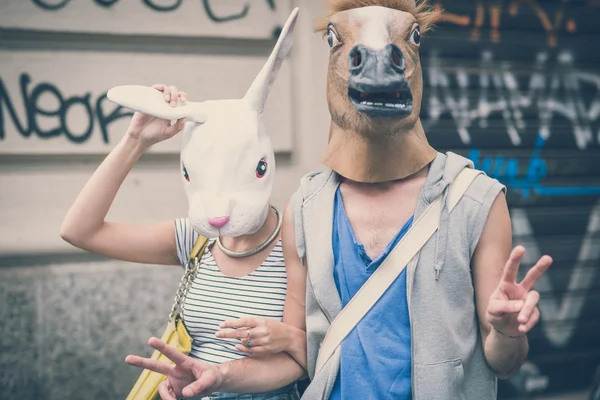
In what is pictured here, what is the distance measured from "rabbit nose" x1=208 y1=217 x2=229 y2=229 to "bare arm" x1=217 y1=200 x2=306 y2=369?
0.74 ft

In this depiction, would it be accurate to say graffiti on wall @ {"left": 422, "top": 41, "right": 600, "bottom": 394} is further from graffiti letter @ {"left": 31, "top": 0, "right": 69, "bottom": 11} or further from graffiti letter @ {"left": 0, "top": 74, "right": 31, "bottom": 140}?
graffiti letter @ {"left": 0, "top": 74, "right": 31, "bottom": 140}

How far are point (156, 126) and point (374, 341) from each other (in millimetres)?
1011

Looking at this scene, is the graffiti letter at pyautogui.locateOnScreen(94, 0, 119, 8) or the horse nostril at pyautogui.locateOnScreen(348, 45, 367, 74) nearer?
the horse nostril at pyautogui.locateOnScreen(348, 45, 367, 74)

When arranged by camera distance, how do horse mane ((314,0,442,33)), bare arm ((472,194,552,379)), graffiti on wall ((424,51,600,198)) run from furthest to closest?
graffiti on wall ((424,51,600,198)), horse mane ((314,0,442,33)), bare arm ((472,194,552,379))

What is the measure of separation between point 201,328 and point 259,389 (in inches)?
11.5

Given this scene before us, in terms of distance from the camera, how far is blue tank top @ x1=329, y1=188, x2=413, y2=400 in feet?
6.73

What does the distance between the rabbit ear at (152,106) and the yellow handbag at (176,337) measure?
479 mm

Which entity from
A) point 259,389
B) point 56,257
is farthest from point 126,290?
point 259,389

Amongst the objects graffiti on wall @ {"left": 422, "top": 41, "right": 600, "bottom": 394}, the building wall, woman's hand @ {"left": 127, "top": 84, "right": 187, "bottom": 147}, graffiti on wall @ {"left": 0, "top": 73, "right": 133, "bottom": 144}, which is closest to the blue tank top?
woman's hand @ {"left": 127, "top": 84, "right": 187, "bottom": 147}

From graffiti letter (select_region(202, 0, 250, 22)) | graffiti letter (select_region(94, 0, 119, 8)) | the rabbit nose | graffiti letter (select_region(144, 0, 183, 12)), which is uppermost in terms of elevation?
graffiti letter (select_region(94, 0, 119, 8))

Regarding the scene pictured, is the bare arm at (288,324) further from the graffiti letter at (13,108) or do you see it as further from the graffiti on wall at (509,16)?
the graffiti on wall at (509,16)

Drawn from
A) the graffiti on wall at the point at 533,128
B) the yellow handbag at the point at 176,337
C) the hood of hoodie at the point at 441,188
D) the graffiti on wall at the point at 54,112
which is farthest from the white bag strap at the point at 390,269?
the graffiti on wall at the point at 533,128

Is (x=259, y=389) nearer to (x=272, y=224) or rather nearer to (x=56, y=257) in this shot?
(x=272, y=224)

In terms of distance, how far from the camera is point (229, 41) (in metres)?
3.98
